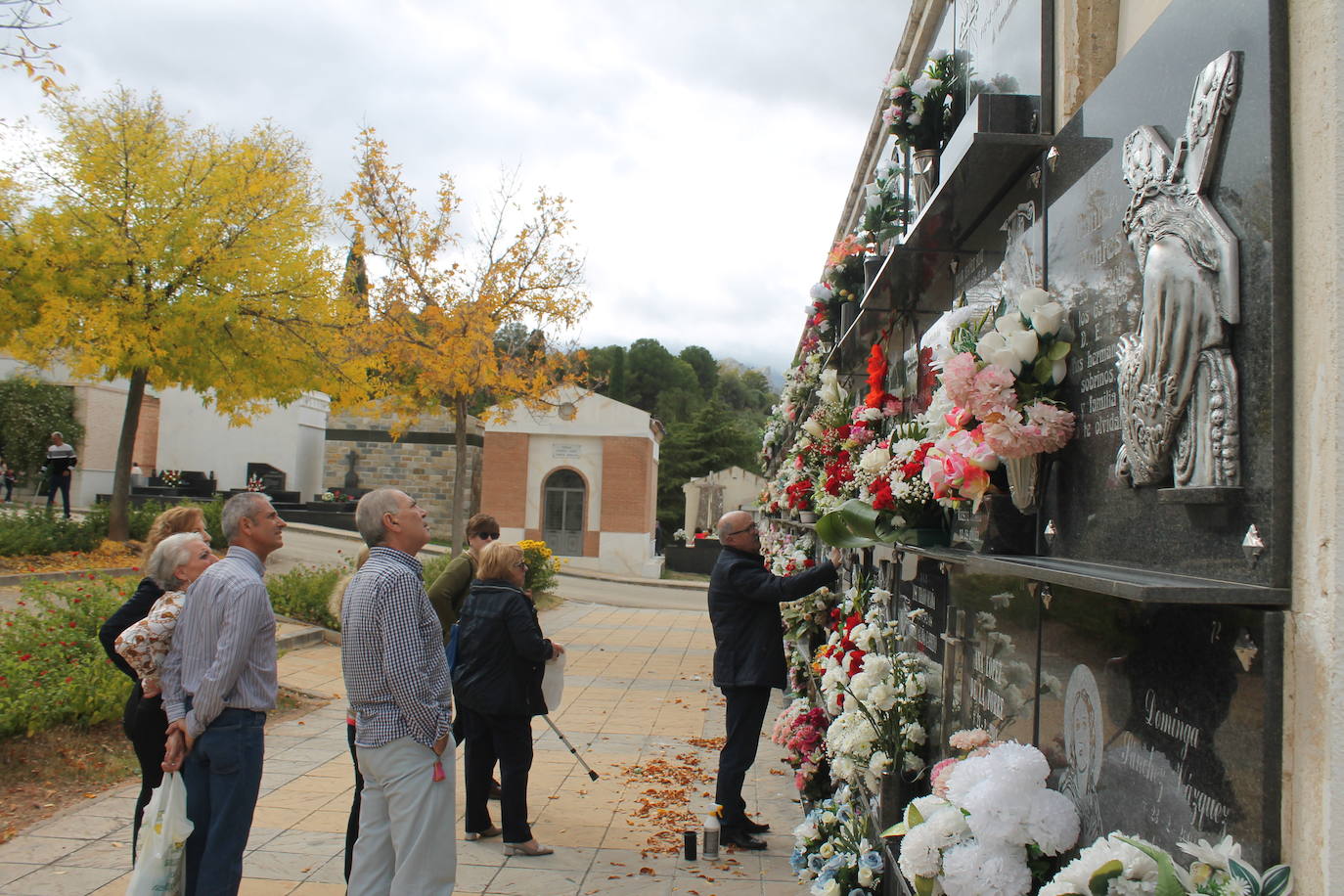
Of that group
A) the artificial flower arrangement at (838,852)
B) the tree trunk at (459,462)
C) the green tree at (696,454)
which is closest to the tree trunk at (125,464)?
the tree trunk at (459,462)

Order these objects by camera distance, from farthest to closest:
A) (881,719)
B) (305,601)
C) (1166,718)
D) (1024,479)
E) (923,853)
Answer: (305,601)
(881,719)
(1024,479)
(923,853)
(1166,718)

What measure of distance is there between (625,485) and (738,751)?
77.8 feet

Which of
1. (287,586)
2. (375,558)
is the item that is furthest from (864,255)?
(287,586)

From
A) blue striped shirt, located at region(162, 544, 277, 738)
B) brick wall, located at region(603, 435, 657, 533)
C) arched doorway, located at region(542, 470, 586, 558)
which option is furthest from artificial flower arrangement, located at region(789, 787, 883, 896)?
arched doorway, located at region(542, 470, 586, 558)

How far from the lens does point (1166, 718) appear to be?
1.94 meters

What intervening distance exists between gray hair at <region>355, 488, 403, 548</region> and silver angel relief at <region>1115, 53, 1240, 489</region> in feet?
9.41

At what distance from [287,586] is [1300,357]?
1242cm

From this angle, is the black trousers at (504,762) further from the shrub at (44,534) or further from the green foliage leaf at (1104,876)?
the shrub at (44,534)

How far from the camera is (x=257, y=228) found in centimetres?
1471

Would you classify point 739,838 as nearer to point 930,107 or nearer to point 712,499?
point 930,107

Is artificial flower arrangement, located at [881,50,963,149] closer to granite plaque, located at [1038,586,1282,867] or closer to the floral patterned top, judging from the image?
granite plaque, located at [1038,586,1282,867]

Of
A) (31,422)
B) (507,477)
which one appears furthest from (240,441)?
(507,477)

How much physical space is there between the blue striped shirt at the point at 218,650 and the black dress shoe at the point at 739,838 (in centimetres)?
273

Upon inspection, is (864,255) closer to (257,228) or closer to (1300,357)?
(1300,357)
